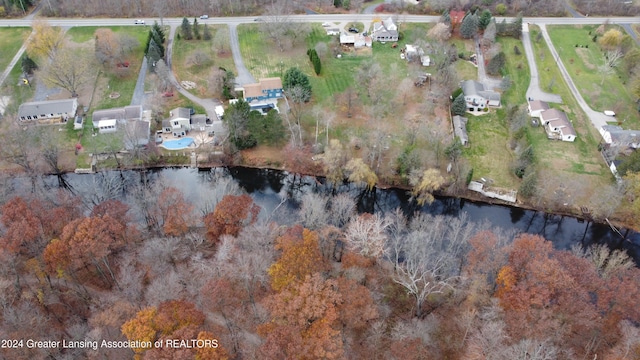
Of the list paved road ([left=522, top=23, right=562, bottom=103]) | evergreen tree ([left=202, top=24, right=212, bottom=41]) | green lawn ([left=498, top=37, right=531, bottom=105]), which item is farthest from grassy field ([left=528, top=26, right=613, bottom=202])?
evergreen tree ([left=202, top=24, right=212, bottom=41])

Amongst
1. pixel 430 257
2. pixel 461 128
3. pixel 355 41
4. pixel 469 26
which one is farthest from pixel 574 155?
pixel 355 41

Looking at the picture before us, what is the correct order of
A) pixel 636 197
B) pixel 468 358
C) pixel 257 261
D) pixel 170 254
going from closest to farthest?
pixel 468 358, pixel 257 261, pixel 170 254, pixel 636 197

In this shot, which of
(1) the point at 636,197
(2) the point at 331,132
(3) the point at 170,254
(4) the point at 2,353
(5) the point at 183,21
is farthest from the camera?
(5) the point at 183,21

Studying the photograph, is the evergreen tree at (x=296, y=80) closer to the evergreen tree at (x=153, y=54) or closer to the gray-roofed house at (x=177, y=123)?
the gray-roofed house at (x=177, y=123)

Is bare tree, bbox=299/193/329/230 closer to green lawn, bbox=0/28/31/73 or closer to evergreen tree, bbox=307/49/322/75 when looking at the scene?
evergreen tree, bbox=307/49/322/75

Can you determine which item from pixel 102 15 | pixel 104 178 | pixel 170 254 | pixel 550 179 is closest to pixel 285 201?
pixel 170 254

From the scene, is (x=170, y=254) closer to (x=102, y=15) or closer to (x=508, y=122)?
(x=508, y=122)

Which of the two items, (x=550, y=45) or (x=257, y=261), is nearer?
(x=257, y=261)
